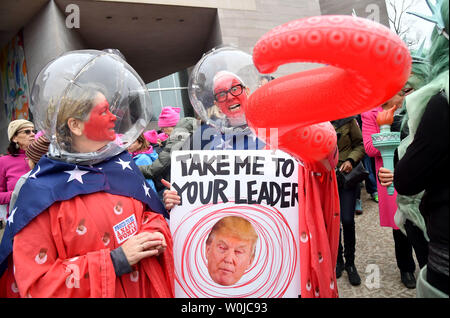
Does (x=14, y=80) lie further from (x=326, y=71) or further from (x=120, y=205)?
(x=326, y=71)

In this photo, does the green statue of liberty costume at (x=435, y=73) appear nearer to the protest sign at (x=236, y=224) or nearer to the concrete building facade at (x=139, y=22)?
the protest sign at (x=236, y=224)

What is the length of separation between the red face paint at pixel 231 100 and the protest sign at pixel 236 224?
0.76 ft

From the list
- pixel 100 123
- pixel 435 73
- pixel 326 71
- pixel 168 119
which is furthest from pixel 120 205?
pixel 168 119

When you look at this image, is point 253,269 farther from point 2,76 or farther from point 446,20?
point 2,76

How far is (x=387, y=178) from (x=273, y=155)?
3.08 feet

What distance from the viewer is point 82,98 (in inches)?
52.8

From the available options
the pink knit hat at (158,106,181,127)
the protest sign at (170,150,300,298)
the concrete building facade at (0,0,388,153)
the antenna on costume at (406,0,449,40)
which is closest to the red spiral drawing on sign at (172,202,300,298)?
the protest sign at (170,150,300,298)

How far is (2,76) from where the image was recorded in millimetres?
10750

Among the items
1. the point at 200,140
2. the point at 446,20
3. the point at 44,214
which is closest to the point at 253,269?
the point at 200,140

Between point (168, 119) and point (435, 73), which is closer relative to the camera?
point (435, 73)

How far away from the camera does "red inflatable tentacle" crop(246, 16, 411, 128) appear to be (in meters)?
0.88

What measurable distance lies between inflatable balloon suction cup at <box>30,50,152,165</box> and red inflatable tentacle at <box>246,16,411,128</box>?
669mm

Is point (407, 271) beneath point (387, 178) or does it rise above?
beneath

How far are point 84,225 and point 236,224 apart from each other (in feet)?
2.20
